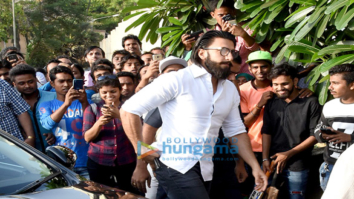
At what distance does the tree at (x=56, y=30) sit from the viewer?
33.7 metres

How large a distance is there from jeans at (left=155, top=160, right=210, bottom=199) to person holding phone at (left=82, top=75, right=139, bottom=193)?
1.29 meters

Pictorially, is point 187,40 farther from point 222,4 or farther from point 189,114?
point 189,114

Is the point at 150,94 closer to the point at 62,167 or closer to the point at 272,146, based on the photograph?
the point at 62,167

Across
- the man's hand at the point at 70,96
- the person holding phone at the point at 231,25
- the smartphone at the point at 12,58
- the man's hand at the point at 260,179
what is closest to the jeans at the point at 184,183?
the man's hand at the point at 260,179

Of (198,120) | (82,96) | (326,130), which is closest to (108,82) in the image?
(82,96)

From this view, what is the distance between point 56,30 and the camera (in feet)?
117

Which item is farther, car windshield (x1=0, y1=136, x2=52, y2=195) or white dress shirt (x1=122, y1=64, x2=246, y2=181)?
white dress shirt (x1=122, y1=64, x2=246, y2=181)

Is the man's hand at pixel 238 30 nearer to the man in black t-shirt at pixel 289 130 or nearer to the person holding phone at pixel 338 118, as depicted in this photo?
the man in black t-shirt at pixel 289 130

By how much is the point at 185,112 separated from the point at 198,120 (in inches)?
4.2

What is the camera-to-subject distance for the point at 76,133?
14.8 feet

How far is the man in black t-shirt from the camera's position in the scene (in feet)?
13.0

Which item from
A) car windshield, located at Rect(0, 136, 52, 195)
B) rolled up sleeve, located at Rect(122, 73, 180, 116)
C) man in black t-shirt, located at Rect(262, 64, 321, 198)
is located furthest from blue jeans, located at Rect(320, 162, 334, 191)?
car windshield, located at Rect(0, 136, 52, 195)

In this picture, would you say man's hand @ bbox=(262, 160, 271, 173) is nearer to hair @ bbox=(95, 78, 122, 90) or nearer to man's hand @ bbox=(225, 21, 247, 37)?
man's hand @ bbox=(225, 21, 247, 37)

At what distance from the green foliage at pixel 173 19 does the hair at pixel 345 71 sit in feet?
5.64
